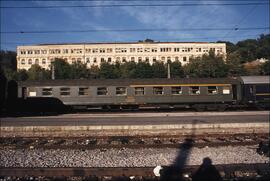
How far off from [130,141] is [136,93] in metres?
12.2

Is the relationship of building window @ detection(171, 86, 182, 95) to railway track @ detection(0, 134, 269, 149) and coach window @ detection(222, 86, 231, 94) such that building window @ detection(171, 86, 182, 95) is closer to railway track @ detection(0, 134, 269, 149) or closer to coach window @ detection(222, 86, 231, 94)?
coach window @ detection(222, 86, 231, 94)

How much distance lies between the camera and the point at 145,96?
24641 millimetres

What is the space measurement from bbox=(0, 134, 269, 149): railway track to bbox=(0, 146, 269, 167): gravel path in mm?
435

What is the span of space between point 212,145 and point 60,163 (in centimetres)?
593

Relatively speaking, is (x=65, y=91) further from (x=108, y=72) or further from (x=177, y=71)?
(x=177, y=71)

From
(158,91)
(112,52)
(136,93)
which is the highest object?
(112,52)

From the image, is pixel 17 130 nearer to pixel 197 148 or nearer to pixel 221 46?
pixel 197 148

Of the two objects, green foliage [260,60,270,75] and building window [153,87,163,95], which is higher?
green foliage [260,60,270,75]

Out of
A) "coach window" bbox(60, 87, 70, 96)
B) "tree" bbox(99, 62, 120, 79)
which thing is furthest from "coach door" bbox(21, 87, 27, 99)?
"tree" bbox(99, 62, 120, 79)

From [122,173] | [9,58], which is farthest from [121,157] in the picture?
[9,58]

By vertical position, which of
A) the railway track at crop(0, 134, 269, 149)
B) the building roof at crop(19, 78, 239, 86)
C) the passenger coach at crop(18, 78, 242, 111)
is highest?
the building roof at crop(19, 78, 239, 86)

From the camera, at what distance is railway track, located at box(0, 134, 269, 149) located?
37.9 ft

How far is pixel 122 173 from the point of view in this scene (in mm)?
7887

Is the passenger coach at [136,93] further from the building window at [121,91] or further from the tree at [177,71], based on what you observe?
the tree at [177,71]
